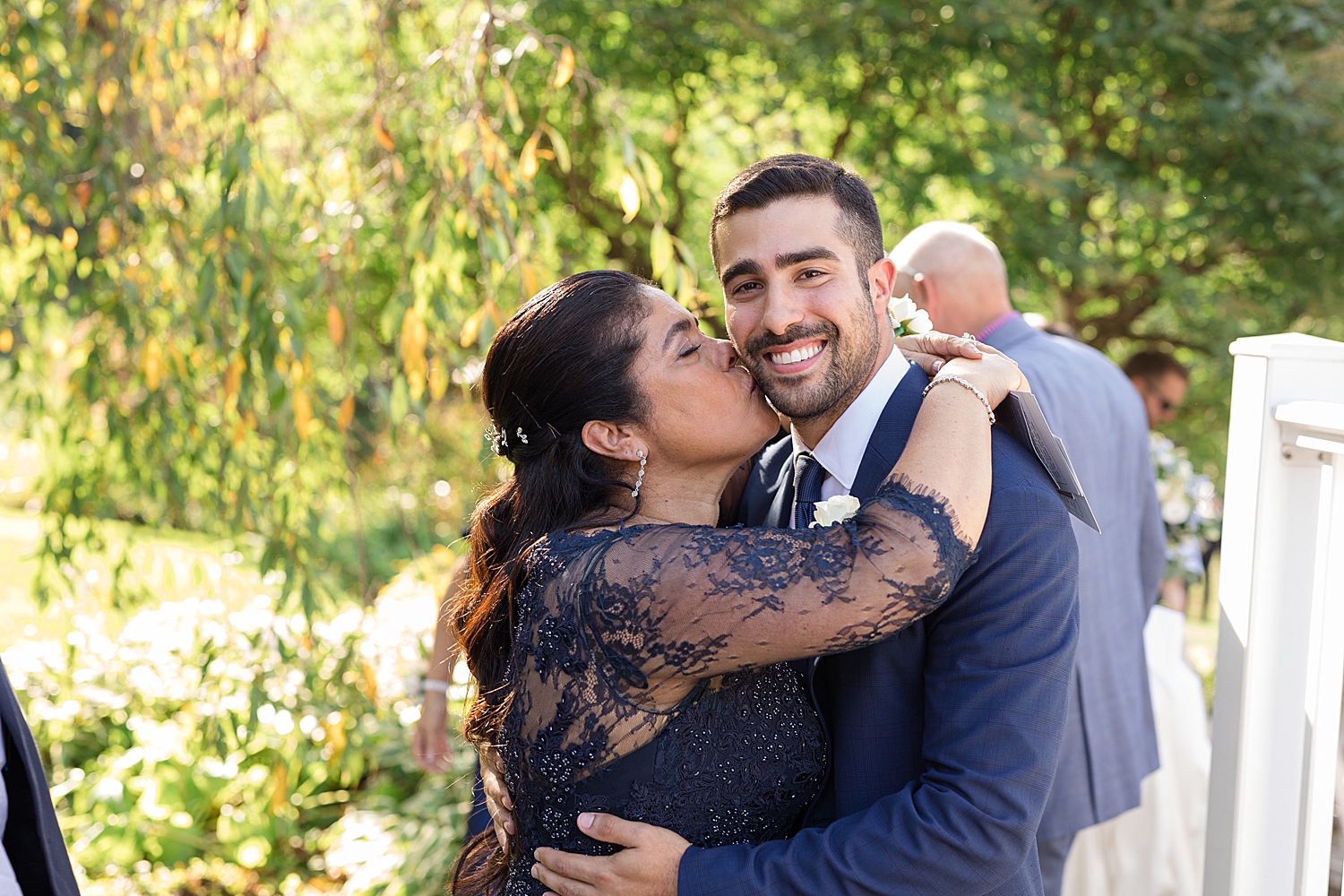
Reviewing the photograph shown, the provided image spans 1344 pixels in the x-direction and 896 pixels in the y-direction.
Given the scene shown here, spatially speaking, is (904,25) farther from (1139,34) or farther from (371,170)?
(371,170)

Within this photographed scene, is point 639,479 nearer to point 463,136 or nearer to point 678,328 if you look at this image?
point 678,328

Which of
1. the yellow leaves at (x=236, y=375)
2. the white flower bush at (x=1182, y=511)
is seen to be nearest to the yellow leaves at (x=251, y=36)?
the yellow leaves at (x=236, y=375)

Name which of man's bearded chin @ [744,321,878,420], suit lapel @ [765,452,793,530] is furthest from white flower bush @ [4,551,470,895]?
man's bearded chin @ [744,321,878,420]

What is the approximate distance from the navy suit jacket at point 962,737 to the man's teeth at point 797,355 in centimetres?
40

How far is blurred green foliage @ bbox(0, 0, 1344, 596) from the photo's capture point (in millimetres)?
3408

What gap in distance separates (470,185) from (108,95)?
1.45 meters

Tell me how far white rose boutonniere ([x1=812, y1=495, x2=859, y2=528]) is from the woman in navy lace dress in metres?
0.14

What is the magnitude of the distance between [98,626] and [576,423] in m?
4.70

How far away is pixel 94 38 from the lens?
3877mm

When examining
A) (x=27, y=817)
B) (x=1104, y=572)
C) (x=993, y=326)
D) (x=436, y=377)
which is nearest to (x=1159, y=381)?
(x=993, y=326)

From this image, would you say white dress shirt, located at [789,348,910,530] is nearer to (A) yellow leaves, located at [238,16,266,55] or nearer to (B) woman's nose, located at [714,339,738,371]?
(B) woman's nose, located at [714,339,738,371]

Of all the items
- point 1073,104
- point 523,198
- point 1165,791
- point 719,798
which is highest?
point 1073,104

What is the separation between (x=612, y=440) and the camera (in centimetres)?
201

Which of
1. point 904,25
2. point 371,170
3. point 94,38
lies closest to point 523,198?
point 371,170
